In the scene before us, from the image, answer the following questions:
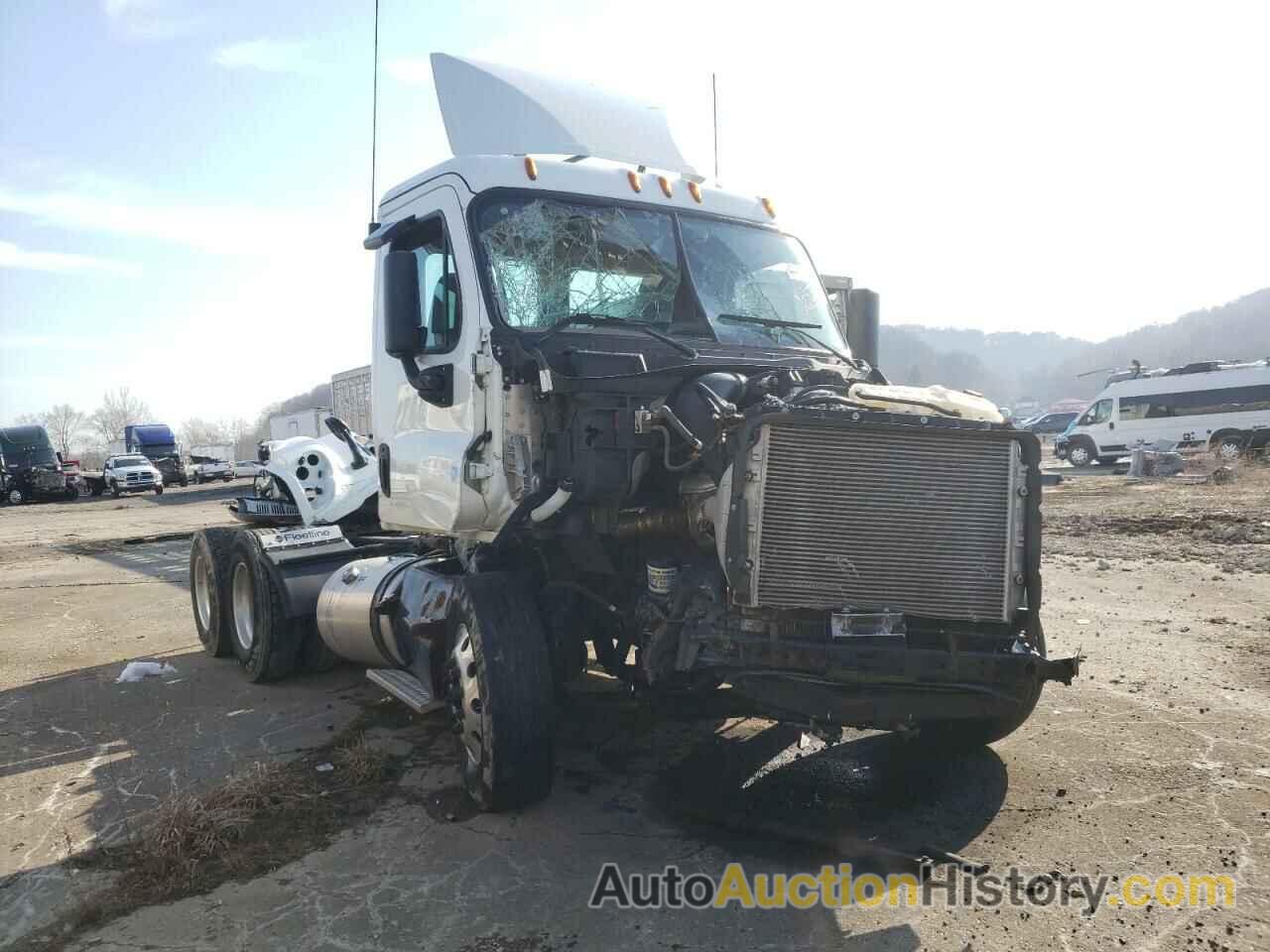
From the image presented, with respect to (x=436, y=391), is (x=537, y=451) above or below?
below

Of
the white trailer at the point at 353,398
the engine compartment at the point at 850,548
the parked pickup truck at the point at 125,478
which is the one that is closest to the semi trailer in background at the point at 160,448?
the parked pickup truck at the point at 125,478

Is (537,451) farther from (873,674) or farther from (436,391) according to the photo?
(873,674)

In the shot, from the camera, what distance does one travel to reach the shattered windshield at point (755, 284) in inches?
187

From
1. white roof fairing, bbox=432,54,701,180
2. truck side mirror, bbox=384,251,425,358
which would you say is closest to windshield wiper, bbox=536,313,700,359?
truck side mirror, bbox=384,251,425,358

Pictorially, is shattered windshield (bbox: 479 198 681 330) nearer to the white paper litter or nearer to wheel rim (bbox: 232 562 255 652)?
wheel rim (bbox: 232 562 255 652)

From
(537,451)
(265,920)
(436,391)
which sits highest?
(436,391)

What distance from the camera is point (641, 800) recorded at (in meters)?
4.22

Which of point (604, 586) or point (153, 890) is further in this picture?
point (604, 586)

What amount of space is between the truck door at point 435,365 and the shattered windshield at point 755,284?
1.22 m

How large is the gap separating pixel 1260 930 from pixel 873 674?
4.76 ft

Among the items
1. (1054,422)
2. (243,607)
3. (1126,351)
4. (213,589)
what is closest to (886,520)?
(243,607)

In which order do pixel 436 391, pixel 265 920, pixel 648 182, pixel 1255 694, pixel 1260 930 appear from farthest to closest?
pixel 1255 694, pixel 648 182, pixel 436 391, pixel 265 920, pixel 1260 930

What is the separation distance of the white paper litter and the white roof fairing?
4440 millimetres

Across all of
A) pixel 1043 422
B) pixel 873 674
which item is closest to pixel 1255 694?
pixel 873 674
